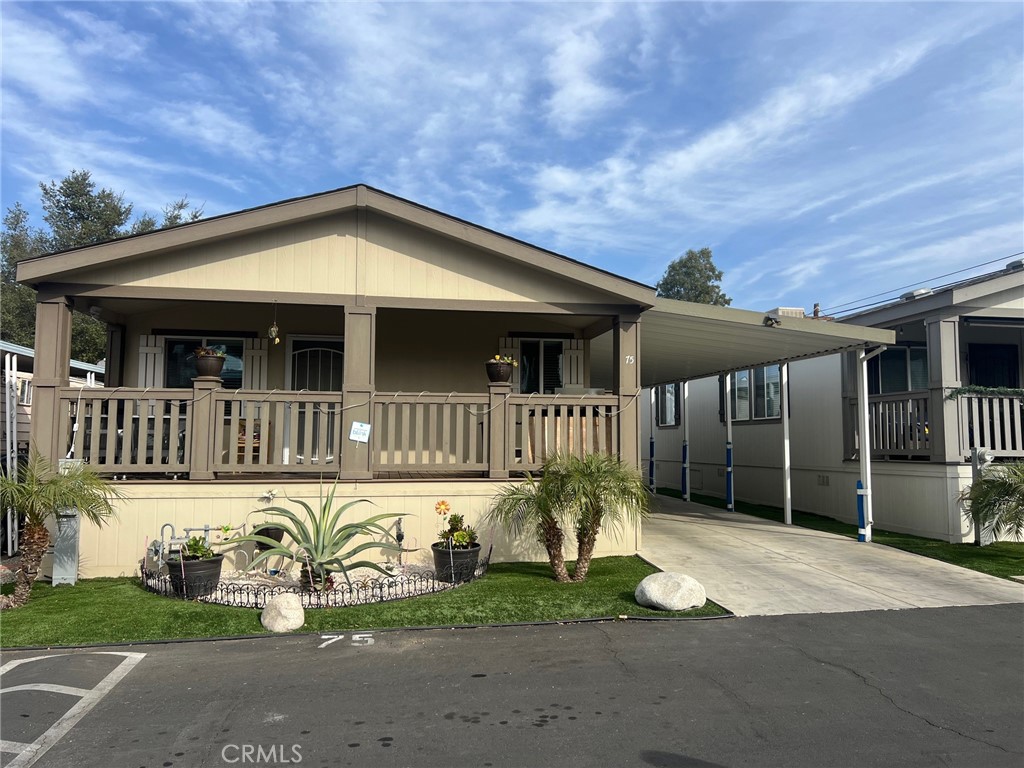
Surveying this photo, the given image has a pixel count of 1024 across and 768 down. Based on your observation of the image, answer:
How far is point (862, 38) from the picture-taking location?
9.06m

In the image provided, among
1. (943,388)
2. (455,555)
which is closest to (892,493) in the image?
(943,388)

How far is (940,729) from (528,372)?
720 centimetres

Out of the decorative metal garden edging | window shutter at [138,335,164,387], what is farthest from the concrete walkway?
window shutter at [138,335,164,387]

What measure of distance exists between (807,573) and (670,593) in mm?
2318

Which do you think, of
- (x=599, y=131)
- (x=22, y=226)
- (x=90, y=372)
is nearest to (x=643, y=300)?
(x=599, y=131)

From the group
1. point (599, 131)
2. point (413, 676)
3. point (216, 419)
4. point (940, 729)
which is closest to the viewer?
point (940, 729)

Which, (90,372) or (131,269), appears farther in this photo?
(90,372)

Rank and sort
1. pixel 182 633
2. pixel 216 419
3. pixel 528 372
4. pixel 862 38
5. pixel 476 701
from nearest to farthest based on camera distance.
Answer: pixel 476 701, pixel 182 633, pixel 216 419, pixel 862 38, pixel 528 372

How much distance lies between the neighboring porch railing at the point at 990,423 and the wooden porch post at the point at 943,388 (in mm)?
139

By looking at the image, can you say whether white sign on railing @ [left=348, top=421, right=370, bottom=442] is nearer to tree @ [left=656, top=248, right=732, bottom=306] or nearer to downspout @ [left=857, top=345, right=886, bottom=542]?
downspout @ [left=857, top=345, right=886, bottom=542]

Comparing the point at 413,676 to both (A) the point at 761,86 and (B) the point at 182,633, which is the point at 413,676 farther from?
(A) the point at 761,86

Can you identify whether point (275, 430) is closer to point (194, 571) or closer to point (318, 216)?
point (194, 571)

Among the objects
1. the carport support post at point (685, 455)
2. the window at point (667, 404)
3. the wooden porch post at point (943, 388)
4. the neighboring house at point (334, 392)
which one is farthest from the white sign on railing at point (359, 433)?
the window at point (667, 404)

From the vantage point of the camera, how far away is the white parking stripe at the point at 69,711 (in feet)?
10.8
